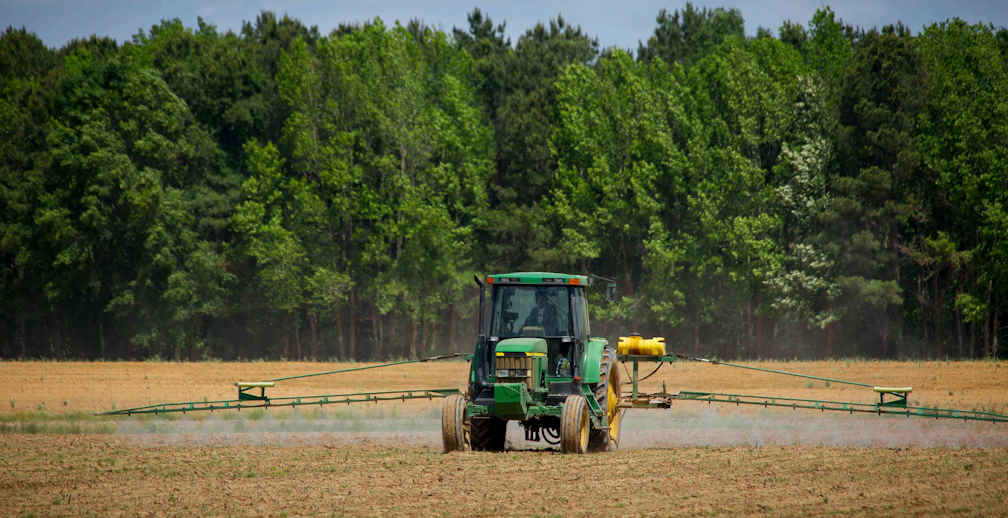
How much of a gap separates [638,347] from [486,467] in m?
6.43

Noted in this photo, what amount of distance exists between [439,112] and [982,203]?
1139 inches

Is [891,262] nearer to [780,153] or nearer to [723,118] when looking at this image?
[780,153]

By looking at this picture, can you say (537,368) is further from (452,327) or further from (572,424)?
(452,327)

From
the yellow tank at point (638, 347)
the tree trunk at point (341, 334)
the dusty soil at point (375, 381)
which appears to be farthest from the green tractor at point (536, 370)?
the tree trunk at point (341, 334)

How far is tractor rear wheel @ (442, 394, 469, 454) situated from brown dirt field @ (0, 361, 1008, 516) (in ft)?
0.94

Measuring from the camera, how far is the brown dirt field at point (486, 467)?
14578 millimetres

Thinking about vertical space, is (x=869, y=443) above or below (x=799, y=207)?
below

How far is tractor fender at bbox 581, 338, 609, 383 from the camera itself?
1992 cm

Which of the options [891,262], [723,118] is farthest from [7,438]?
[723,118]

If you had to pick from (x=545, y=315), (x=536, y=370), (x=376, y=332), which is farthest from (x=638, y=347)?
(x=376, y=332)

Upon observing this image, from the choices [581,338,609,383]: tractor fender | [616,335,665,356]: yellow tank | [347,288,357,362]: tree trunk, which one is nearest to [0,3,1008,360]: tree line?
[347,288,357,362]: tree trunk

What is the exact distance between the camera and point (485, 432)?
789 inches

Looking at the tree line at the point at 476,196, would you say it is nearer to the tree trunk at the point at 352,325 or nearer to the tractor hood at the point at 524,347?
the tree trunk at the point at 352,325

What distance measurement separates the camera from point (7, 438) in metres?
22.9
